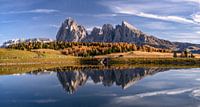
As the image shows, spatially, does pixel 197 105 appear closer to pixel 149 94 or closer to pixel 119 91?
pixel 149 94

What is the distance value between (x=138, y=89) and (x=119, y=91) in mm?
3707

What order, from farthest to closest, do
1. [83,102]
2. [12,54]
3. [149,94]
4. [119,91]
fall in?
[12,54] → [119,91] → [149,94] → [83,102]

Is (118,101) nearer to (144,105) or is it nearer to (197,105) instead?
(144,105)

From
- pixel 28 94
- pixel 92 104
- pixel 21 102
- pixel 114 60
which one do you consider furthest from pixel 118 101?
pixel 114 60

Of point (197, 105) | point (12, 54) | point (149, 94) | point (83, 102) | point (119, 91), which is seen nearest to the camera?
point (197, 105)

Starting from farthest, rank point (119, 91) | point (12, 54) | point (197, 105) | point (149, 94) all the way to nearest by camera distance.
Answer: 1. point (12, 54)
2. point (119, 91)
3. point (149, 94)
4. point (197, 105)

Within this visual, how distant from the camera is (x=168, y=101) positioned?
1631 inches

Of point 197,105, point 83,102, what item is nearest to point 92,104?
point 83,102

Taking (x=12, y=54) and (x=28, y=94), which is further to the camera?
(x=12, y=54)

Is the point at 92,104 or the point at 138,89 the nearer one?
the point at 92,104

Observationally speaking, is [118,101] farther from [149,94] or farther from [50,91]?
[50,91]

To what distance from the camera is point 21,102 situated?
4178 centimetres

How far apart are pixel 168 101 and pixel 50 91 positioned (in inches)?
718

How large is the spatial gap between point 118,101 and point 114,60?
14529cm
